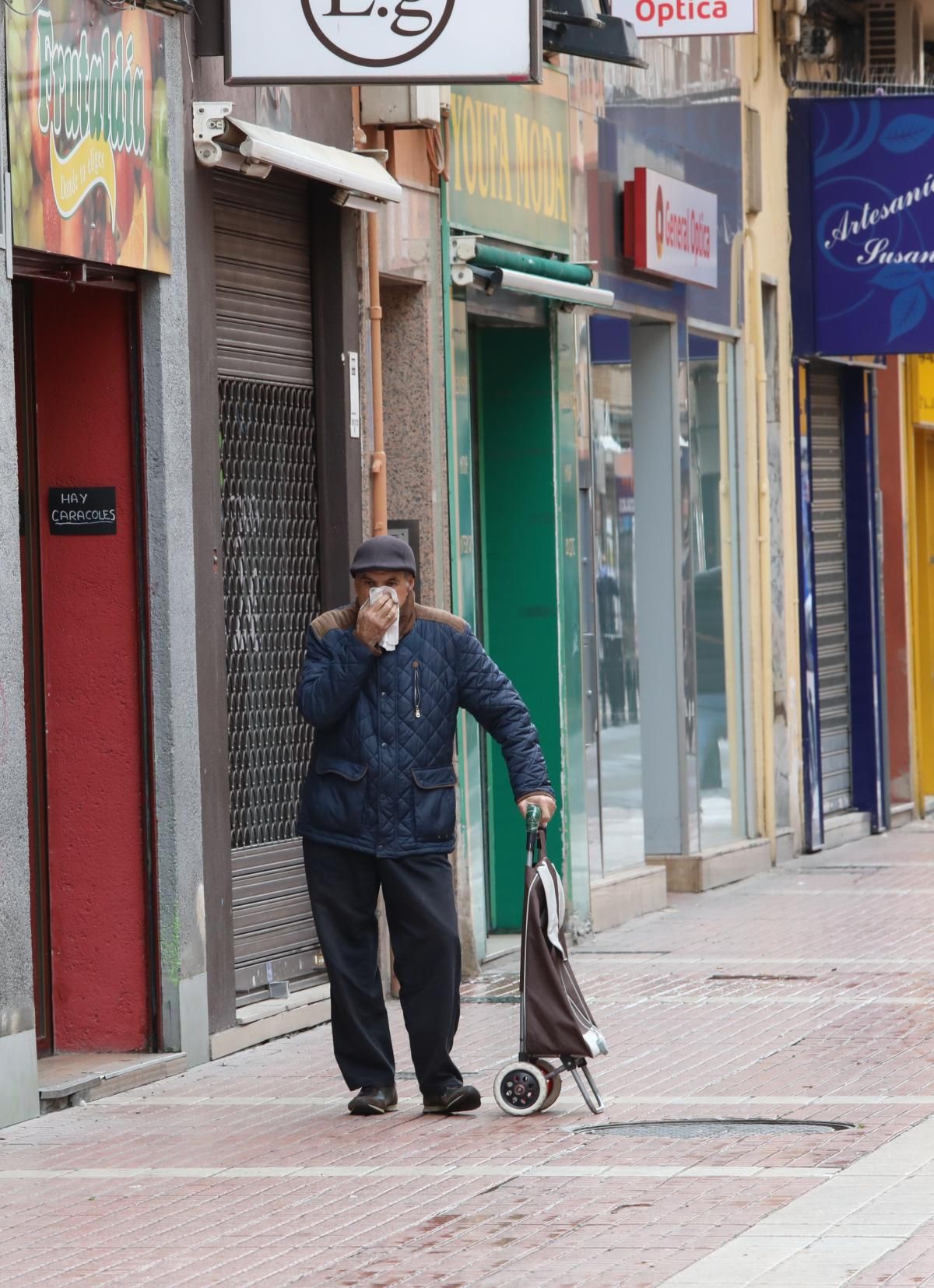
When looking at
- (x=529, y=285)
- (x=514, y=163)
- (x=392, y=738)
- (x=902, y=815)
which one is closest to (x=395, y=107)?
(x=529, y=285)

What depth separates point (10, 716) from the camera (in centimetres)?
858

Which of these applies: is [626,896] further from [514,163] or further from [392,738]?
[392,738]

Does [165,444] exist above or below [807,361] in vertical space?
below

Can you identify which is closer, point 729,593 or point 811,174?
point 729,593

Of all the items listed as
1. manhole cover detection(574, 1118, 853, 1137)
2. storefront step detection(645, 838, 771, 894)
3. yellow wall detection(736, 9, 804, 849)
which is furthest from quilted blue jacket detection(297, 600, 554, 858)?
yellow wall detection(736, 9, 804, 849)

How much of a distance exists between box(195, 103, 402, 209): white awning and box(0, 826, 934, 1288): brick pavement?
11.0ft

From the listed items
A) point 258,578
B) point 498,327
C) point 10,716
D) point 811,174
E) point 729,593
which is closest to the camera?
point 10,716

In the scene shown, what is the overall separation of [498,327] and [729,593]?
380 cm

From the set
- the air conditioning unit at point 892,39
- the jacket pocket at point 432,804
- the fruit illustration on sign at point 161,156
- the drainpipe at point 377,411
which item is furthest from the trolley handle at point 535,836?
the air conditioning unit at point 892,39

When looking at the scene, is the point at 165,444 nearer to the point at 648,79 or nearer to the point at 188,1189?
the point at 188,1189

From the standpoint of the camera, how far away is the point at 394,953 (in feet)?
28.5

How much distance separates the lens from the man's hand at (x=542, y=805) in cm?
850

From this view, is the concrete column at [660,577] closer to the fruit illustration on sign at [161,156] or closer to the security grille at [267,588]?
the security grille at [267,588]

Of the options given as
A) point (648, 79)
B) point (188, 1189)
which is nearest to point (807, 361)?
point (648, 79)
